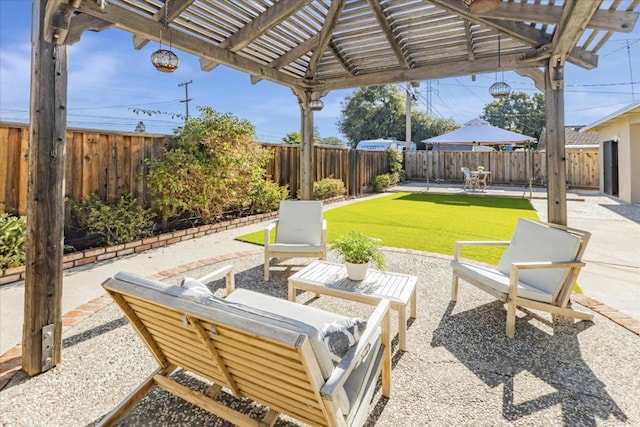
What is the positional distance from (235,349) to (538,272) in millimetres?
2941

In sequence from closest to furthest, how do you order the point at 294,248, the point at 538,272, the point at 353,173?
the point at 538,272
the point at 294,248
the point at 353,173

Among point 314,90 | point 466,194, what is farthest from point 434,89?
point 314,90

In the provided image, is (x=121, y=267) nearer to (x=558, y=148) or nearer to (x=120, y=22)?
(x=120, y=22)

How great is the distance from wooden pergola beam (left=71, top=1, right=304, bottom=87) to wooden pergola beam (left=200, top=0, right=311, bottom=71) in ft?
0.56

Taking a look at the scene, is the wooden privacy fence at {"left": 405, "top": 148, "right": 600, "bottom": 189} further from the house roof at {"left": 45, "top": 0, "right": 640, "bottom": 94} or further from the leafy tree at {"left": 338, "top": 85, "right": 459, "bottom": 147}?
the leafy tree at {"left": 338, "top": 85, "right": 459, "bottom": 147}

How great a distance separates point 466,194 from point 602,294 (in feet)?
33.4

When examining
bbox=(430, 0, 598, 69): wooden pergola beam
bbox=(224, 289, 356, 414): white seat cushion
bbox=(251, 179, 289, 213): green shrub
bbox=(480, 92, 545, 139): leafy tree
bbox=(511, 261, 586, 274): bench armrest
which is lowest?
bbox=(224, 289, 356, 414): white seat cushion

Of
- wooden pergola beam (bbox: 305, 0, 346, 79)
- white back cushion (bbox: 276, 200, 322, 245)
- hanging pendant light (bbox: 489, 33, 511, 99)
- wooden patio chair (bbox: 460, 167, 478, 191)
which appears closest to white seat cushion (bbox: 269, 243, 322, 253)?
white back cushion (bbox: 276, 200, 322, 245)

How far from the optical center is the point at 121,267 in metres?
4.55

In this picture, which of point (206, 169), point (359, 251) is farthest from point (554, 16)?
point (206, 169)

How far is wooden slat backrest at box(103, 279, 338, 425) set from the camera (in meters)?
1.27

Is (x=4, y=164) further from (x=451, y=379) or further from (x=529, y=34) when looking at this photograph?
→ (x=529, y=34)

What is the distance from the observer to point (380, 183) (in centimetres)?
1429

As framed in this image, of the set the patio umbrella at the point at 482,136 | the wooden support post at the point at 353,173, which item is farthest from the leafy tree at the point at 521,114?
the wooden support post at the point at 353,173
